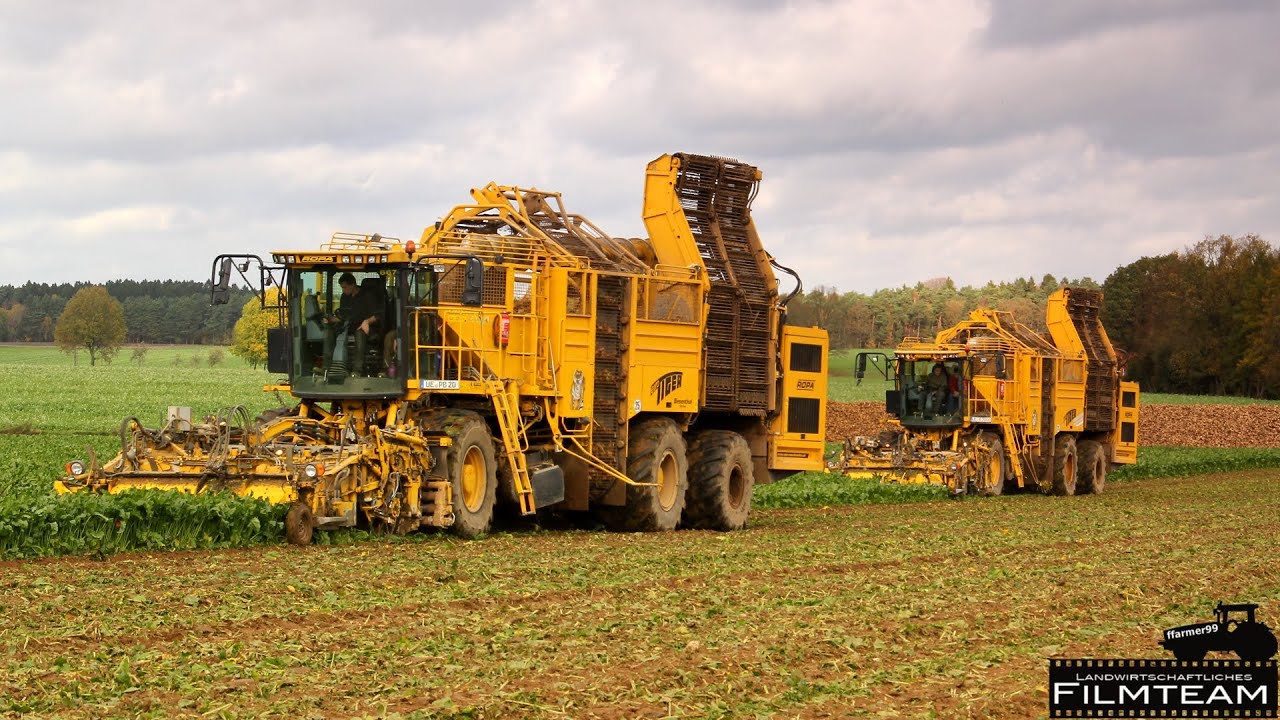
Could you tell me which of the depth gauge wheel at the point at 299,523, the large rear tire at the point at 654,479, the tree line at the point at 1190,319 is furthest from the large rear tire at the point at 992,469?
the tree line at the point at 1190,319

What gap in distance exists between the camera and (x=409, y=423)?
51.3 ft

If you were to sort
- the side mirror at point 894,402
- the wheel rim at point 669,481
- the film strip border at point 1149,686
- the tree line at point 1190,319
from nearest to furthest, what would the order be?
the film strip border at point 1149,686, the wheel rim at point 669,481, the side mirror at point 894,402, the tree line at point 1190,319

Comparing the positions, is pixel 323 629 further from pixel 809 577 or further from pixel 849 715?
pixel 809 577

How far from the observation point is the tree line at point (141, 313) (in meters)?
112

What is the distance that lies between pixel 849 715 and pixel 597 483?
1066 cm

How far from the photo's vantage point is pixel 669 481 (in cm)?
1908

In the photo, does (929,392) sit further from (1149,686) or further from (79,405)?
(79,405)

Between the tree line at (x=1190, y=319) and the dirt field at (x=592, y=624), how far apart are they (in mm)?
67056

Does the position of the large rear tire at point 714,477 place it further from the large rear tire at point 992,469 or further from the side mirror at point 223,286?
the large rear tire at point 992,469

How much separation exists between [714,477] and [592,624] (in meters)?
9.32

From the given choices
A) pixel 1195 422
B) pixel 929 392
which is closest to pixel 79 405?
pixel 929 392

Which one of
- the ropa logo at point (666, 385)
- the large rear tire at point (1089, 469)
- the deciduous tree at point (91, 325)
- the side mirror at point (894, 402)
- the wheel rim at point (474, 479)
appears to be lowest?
the large rear tire at point (1089, 469)

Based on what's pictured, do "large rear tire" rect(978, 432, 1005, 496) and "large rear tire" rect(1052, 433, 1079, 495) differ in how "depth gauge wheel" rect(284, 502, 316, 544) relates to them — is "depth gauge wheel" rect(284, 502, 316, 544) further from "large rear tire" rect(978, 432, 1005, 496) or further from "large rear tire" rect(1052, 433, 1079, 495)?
"large rear tire" rect(1052, 433, 1079, 495)

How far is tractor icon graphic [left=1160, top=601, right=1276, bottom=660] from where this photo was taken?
874 cm
